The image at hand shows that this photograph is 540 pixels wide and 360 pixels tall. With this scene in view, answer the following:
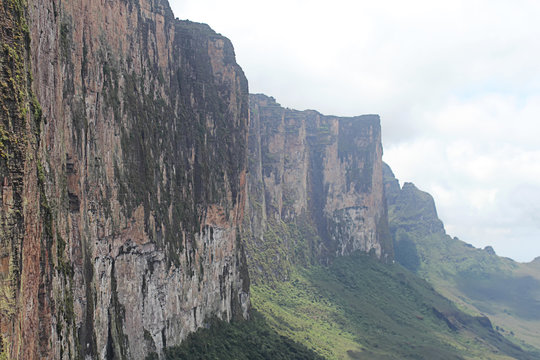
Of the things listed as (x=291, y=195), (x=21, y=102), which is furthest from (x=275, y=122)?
(x=21, y=102)

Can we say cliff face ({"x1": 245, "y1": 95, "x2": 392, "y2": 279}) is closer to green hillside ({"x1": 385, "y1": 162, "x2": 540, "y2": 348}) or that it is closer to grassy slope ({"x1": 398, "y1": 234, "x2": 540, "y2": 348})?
green hillside ({"x1": 385, "y1": 162, "x2": 540, "y2": 348})

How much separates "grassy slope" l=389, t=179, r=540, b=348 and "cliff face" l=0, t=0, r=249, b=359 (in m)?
87.5

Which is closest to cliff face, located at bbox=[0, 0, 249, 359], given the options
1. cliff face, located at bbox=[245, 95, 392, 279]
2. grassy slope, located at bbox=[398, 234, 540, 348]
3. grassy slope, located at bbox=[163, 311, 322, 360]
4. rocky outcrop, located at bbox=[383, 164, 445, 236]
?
grassy slope, located at bbox=[163, 311, 322, 360]

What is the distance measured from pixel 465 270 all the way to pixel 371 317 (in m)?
71.6

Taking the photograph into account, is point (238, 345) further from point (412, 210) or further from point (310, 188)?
point (412, 210)

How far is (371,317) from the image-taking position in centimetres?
9325

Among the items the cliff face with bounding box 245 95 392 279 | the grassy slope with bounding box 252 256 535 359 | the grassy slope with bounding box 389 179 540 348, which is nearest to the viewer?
the grassy slope with bounding box 252 256 535 359

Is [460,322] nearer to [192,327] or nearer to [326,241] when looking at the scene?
[326,241]

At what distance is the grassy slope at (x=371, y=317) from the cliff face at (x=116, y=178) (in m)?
19.1

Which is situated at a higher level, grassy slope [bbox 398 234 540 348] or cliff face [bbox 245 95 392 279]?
cliff face [bbox 245 95 392 279]

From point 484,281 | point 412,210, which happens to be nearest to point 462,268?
point 484,281

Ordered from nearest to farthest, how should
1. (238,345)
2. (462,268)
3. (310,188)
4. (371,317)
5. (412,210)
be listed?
(238,345), (371,317), (310,188), (462,268), (412,210)

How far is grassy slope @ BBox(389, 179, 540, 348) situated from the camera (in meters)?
136

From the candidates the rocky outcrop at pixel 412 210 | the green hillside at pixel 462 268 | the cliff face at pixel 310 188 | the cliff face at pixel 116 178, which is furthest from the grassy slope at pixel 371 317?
the rocky outcrop at pixel 412 210
